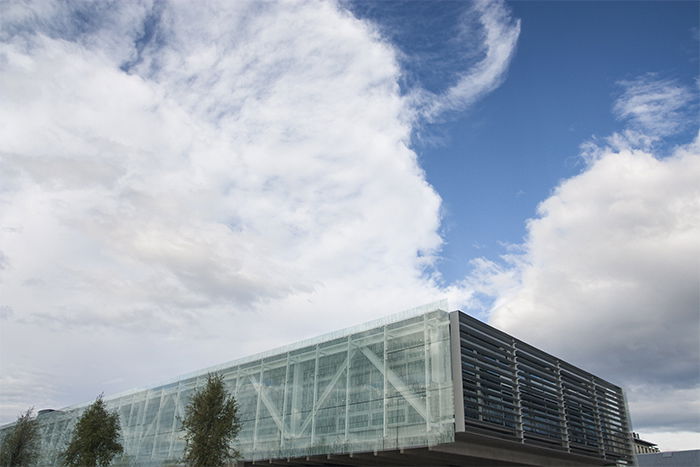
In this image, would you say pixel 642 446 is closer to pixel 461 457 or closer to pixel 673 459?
pixel 673 459

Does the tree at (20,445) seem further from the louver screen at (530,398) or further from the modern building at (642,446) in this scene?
the modern building at (642,446)

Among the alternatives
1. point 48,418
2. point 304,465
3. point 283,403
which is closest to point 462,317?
point 283,403

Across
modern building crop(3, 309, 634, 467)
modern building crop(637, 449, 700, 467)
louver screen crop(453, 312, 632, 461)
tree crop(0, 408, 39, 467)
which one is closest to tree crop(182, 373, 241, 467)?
modern building crop(3, 309, 634, 467)

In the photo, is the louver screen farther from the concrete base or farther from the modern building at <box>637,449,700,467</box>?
the modern building at <box>637,449,700,467</box>

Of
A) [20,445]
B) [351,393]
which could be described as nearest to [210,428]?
[351,393]

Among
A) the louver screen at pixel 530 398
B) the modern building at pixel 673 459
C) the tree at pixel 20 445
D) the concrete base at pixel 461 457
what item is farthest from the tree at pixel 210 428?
the modern building at pixel 673 459

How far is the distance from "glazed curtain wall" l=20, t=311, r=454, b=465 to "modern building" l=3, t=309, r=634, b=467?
0.29 feet

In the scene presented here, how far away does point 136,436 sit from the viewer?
64938 mm

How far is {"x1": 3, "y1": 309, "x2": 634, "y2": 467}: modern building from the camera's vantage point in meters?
38.2

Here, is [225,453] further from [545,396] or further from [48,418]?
[48,418]

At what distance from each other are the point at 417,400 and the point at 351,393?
249 inches

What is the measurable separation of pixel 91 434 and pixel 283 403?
63.9 feet

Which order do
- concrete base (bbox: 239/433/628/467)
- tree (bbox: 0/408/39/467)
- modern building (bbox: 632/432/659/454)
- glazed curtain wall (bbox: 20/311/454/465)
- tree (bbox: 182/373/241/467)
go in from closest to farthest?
glazed curtain wall (bbox: 20/311/454/465), concrete base (bbox: 239/433/628/467), tree (bbox: 182/373/241/467), tree (bbox: 0/408/39/467), modern building (bbox: 632/432/659/454)

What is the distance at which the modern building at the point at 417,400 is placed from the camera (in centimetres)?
3822
